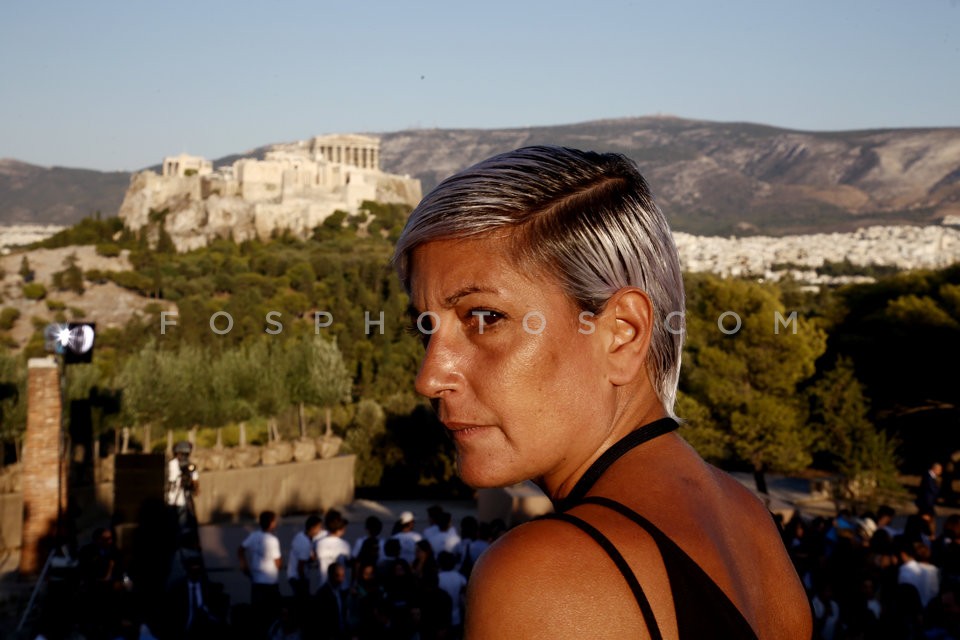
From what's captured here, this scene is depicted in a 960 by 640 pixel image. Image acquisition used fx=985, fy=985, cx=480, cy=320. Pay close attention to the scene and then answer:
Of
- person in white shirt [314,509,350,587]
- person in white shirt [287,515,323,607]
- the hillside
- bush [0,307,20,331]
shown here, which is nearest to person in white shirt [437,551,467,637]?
person in white shirt [314,509,350,587]

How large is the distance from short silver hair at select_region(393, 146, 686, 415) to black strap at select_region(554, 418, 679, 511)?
0.07 m

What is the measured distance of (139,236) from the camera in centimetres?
7288

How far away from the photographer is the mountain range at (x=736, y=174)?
407 ft

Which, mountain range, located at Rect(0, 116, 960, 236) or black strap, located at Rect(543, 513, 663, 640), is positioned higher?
mountain range, located at Rect(0, 116, 960, 236)

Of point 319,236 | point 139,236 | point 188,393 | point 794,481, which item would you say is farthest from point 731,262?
point 188,393

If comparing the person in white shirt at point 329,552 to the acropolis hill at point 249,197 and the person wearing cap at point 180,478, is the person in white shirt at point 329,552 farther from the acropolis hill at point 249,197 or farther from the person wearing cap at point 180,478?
the acropolis hill at point 249,197

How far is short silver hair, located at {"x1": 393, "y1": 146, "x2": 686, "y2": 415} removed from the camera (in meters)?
1.16

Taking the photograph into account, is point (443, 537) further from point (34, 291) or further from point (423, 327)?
point (34, 291)

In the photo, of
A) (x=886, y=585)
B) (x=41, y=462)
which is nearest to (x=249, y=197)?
(x=41, y=462)

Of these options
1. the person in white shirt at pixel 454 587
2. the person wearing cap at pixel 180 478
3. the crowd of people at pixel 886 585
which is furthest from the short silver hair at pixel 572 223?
the person wearing cap at pixel 180 478

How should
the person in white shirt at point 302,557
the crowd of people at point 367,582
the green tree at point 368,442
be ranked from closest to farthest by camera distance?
the crowd of people at point 367,582, the person in white shirt at point 302,557, the green tree at point 368,442

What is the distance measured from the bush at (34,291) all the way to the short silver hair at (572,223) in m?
60.4

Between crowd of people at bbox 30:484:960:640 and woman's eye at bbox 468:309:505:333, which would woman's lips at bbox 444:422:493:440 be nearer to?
woman's eye at bbox 468:309:505:333

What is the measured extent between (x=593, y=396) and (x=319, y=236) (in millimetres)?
71569
